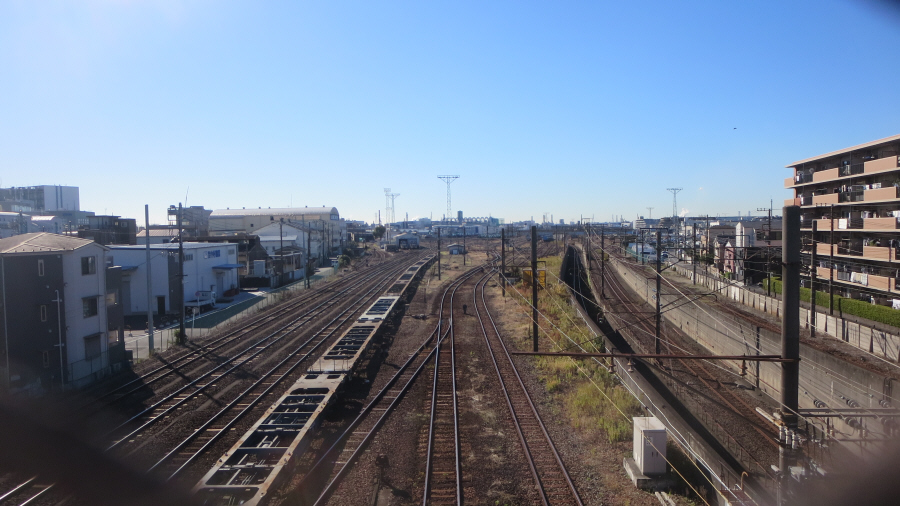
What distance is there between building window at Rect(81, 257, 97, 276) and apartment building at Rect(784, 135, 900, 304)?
1767 cm

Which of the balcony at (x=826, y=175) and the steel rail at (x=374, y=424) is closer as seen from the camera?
the steel rail at (x=374, y=424)

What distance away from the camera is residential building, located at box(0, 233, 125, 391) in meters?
9.60

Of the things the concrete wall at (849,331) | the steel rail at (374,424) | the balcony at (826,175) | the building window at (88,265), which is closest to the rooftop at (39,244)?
the building window at (88,265)

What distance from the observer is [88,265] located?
1142 cm

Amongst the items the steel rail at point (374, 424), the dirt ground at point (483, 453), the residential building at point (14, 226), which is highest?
the residential building at point (14, 226)

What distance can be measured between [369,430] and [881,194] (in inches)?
635

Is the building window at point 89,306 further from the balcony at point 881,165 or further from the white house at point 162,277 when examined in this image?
the balcony at point 881,165

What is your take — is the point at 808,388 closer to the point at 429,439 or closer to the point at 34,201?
the point at 429,439

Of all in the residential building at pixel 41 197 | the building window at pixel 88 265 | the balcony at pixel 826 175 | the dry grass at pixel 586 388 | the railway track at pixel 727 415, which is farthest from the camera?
the residential building at pixel 41 197

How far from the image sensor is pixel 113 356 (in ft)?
37.8

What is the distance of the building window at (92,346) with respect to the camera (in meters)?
11.1

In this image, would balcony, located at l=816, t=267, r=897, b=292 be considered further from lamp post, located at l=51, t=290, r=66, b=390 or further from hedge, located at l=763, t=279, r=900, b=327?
lamp post, located at l=51, t=290, r=66, b=390

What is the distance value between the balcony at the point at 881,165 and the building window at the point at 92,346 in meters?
21.1

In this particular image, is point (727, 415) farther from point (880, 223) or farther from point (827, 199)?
point (827, 199)
